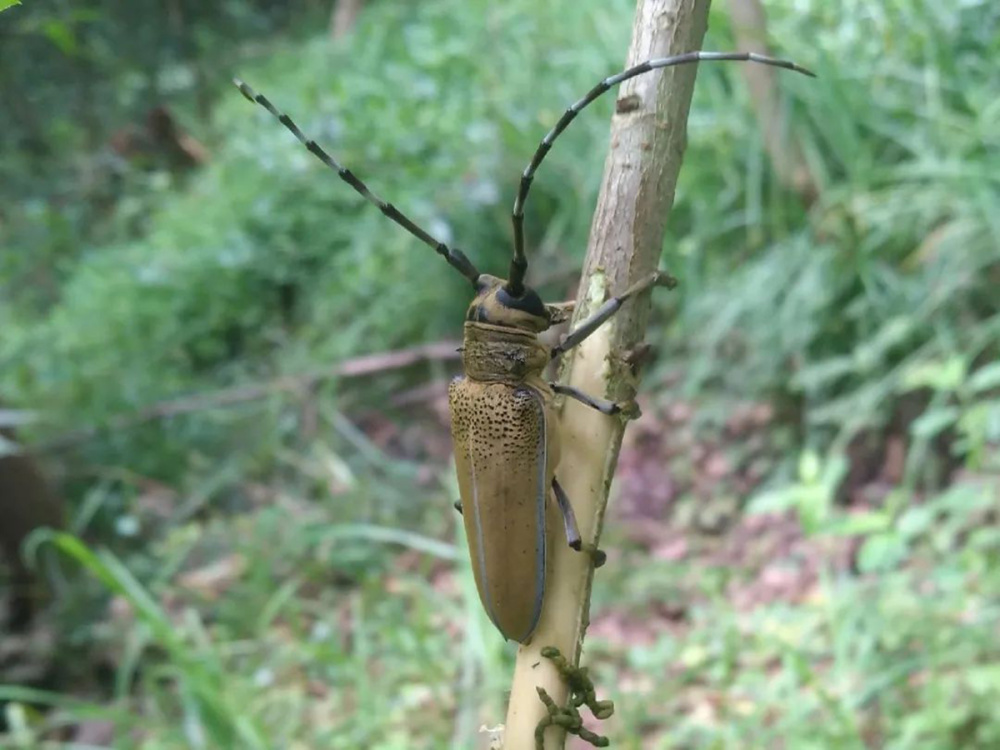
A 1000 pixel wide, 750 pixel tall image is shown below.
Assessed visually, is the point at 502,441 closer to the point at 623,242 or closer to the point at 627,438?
the point at 623,242

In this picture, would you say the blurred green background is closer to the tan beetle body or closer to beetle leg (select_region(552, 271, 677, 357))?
the tan beetle body

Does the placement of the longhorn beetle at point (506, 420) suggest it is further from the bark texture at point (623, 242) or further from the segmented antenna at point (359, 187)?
the bark texture at point (623, 242)

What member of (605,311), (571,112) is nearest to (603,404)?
(605,311)

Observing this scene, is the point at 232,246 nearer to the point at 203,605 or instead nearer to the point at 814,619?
the point at 203,605

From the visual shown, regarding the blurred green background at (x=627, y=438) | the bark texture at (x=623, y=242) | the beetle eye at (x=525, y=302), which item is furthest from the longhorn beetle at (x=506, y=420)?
the blurred green background at (x=627, y=438)

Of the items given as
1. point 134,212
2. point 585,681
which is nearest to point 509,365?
point 585,681
